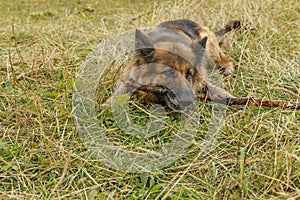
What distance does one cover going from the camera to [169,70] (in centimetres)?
432

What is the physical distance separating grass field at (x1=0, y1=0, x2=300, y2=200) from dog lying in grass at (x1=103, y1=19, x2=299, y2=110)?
275 millimetres

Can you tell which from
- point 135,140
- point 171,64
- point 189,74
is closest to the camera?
point 135,140

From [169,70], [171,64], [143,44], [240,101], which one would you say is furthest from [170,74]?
[240,101]

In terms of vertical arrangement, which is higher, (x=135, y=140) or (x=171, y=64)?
(x=171, y=64)

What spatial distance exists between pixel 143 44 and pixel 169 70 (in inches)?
21.6

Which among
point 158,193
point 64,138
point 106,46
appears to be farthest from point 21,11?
point 158,193

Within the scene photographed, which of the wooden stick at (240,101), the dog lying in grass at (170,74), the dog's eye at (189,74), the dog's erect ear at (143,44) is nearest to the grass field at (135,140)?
the wooden stick at (240,101)

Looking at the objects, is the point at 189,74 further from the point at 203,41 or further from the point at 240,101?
the point at 240,101

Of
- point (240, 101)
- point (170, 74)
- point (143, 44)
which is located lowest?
point (240, 101)

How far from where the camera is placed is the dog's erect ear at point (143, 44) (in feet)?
15.1

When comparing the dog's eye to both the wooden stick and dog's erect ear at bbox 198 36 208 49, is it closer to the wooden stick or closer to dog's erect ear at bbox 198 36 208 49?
the wooden stick

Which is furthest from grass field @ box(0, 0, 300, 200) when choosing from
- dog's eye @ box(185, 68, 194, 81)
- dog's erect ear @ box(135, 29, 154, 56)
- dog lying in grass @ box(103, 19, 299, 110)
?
dog's erect ear @ box(135, 29, 154, 56)

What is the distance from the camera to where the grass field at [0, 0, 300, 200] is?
3.32 metres

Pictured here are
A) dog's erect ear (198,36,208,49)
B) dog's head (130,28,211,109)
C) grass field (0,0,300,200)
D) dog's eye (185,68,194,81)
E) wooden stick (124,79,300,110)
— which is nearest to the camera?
grass field (0,0,300,200)
